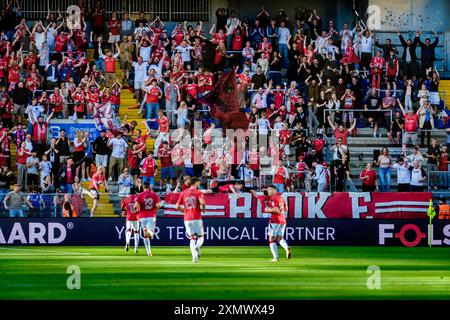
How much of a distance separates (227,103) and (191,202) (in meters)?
10.3

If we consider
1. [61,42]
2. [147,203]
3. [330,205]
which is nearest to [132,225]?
[147,203]

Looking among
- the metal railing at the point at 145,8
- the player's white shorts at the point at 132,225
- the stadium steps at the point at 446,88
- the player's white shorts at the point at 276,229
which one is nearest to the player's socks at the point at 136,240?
the player's white shorts at the point at 132,225

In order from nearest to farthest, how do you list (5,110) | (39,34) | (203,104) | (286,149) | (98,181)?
(98,181) → (286,149) → (5,110) → (203,104) → (39,34)

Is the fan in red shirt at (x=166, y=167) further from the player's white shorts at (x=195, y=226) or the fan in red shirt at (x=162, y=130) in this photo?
the player's white shorts at (x=195, y=226)

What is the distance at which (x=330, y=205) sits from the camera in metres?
36.4

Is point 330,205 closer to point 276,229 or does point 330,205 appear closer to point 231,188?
point 231,188

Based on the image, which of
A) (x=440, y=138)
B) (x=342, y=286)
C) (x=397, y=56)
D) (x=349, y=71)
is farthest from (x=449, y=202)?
(x=342, y=286)

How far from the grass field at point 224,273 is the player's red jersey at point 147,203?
1.10m

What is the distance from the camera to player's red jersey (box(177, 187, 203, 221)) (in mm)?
28859

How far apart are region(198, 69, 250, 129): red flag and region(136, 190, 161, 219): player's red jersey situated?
7416 millimetres

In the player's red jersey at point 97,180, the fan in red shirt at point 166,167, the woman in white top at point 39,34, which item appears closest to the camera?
the player's red jersey at point 97,180

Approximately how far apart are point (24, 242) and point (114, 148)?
16.2 ft

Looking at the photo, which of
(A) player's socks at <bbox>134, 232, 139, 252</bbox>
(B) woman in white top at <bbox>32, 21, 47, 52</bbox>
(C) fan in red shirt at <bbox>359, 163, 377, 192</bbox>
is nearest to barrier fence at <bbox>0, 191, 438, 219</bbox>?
(C) fan in red shirt at <bbox>359, 163, 377, 192</bbox>

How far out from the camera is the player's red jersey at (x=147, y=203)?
31594 mm
